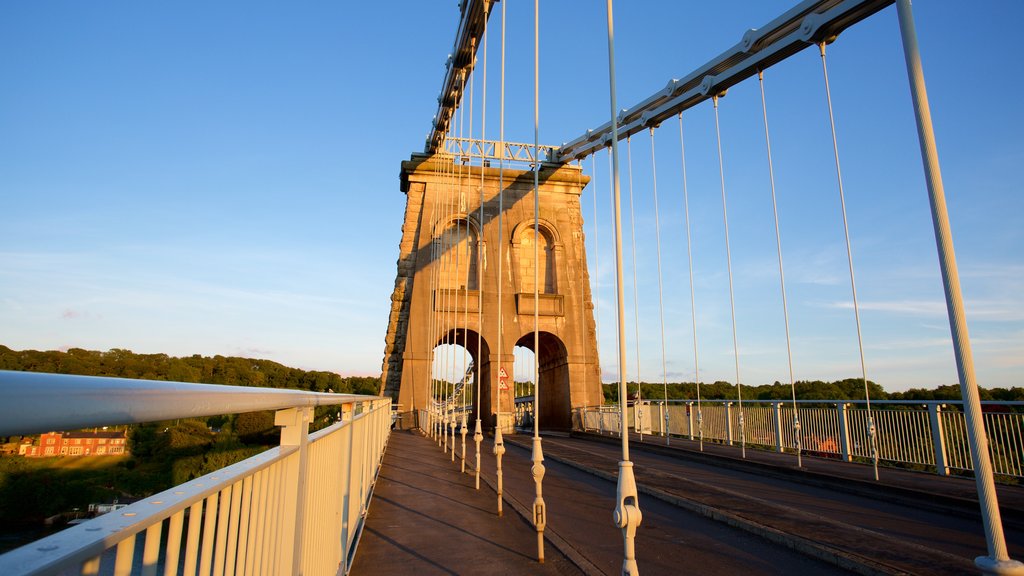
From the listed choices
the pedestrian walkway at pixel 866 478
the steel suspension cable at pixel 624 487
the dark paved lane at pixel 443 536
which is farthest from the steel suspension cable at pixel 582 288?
the steel suspension cable at pixel 624 487

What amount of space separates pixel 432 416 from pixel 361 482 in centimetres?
1331

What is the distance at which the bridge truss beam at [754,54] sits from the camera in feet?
35.3

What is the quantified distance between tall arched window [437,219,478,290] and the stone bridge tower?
47mm

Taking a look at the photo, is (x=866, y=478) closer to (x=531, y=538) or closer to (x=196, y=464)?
(x=531, y=538)

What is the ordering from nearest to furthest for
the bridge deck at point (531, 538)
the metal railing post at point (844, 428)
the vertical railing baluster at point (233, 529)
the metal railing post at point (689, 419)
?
the vertical railing baluster at point (233, 529)
the bridge deck at point (531, 538)
the metal railing post at point (844, 428)
the metal railing post at point (689, 419)

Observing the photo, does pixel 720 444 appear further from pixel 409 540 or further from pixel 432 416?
pixel 409 540

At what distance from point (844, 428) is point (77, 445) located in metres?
11.7

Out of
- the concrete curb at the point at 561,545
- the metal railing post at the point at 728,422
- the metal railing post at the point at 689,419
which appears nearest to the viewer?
the concrete curb at the point at 561,545

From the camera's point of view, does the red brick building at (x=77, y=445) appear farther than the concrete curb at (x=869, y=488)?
No

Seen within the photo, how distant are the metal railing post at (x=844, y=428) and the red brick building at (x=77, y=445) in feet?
37.2

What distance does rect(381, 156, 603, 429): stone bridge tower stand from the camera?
24.1 m

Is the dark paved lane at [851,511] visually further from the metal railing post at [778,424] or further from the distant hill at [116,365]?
the distant hill at [116,365]

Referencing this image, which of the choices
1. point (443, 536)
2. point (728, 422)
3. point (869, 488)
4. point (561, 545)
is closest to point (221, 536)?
point (561, 545)

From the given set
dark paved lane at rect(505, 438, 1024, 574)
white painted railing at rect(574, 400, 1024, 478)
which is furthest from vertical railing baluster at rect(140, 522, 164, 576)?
white painted railing at rect(574, 400, 1024, 478)
